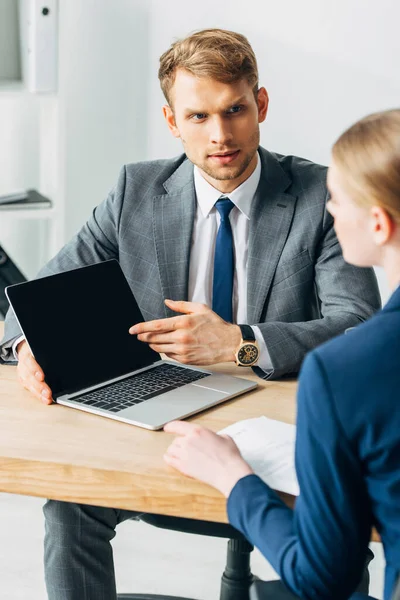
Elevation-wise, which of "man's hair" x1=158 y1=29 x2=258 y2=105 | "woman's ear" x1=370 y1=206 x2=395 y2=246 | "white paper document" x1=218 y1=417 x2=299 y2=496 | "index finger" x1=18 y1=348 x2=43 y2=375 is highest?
"man's hair" x1=158 y1=29 x2=258 y2=105

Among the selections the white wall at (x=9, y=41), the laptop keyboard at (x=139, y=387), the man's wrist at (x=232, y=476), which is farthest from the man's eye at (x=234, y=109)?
the white wall at (x=9, y=41)

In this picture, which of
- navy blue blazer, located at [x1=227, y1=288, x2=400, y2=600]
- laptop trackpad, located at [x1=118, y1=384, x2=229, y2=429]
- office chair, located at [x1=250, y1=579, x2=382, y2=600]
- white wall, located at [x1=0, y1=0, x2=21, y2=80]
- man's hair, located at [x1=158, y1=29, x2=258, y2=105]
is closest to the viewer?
navy blue blazer, located at [x1=227, y1=288, x2=400, y2=600]

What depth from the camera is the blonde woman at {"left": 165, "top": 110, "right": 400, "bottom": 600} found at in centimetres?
105

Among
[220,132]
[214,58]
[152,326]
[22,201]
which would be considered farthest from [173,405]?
[22,201]

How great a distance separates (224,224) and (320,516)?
1048 millimetres

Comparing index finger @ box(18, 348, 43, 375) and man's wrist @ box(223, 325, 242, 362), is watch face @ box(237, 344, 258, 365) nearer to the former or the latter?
man's wrist @ box(223, 325, 242, 362)

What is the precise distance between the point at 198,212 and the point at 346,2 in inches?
60.6

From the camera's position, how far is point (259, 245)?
6.52ft

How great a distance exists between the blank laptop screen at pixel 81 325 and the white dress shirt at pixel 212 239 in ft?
1.14

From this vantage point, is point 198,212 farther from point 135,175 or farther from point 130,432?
point 130,432

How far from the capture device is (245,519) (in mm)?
1172

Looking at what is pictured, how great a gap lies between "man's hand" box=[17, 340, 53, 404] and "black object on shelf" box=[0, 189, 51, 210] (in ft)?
5.23

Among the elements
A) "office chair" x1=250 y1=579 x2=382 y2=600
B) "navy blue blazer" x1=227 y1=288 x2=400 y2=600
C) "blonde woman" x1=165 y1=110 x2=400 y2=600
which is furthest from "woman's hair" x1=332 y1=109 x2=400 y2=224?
"office chair" x1=250 y1=579 x2=382 y2=600

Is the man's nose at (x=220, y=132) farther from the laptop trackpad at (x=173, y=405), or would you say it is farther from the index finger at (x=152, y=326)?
the laptop trackpad at (x=173, y=405)
